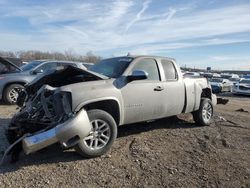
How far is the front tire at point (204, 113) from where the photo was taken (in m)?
8.46

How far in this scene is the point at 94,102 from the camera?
567 cm

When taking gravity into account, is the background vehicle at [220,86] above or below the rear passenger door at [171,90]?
below

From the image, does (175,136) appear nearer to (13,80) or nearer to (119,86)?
(119,86)

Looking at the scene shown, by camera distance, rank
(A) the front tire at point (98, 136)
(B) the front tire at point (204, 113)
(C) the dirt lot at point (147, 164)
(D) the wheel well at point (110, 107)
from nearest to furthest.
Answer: (C) the dirt lot at point (147, 164), (A) the front tire at point (98, 136), (D) the wheel well at point (110, 107), (B) the front tire at point (204, 113)

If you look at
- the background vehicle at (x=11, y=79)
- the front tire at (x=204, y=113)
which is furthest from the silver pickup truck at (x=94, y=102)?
the background vehicle at (x=11, y=79)

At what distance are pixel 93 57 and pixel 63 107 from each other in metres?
45.4

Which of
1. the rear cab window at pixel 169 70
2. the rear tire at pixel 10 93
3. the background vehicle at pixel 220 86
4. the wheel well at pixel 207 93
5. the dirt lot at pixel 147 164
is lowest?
the background vehicle at pixel 220 86

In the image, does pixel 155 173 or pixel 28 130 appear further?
pixel 28 130

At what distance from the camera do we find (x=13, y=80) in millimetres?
11500

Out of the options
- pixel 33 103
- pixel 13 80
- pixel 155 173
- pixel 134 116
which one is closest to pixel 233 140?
pixel 134 116

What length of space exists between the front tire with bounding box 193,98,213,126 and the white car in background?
18746 mm

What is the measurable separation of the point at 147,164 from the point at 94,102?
4.43 feet

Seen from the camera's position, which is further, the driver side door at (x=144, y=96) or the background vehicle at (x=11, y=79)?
the background vehicle at (x=11, y=79)

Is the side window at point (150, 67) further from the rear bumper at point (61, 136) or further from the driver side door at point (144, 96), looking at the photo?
the rear bumper at point (61, 136)
